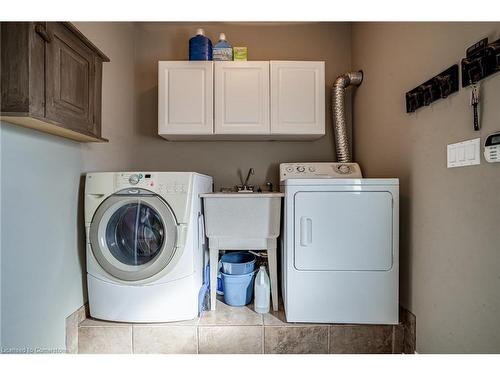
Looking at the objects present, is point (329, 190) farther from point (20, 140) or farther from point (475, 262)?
point (20, 140)

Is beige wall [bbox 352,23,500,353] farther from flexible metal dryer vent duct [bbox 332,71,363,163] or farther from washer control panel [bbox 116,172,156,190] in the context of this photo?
washer control panel [bbox 116,172,156,190]

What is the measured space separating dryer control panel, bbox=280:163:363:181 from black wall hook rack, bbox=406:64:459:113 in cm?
77

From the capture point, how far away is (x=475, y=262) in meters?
1.12

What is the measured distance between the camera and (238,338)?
1635 mm

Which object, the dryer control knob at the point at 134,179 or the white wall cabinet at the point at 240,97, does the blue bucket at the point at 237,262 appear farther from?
the white wall cabinet at the point at 240,97

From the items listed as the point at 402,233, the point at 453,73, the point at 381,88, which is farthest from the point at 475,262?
the point at 381,88

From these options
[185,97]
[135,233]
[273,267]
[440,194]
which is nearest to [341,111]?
[440,194]

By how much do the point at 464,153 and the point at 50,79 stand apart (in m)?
1.92

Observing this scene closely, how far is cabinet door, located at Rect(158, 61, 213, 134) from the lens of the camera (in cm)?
219

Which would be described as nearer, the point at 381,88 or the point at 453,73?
the point at 453,73

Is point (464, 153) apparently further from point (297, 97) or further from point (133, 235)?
point (133, 235)

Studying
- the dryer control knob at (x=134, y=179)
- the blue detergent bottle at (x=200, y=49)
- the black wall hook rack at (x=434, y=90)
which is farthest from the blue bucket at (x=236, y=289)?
the blue detergent bottle at (x=200, y=49)

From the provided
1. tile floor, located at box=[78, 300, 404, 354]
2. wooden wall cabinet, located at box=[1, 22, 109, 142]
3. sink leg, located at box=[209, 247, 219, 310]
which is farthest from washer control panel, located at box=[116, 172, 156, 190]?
Answer: tile floor, located at box=[78, 300, 404, 354]
